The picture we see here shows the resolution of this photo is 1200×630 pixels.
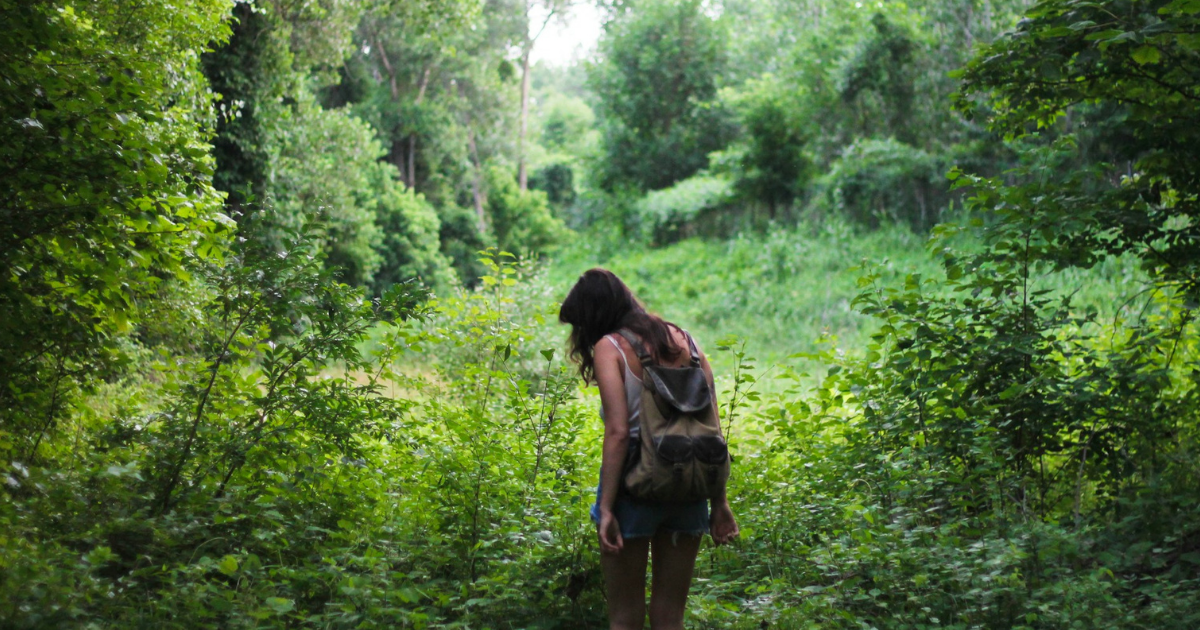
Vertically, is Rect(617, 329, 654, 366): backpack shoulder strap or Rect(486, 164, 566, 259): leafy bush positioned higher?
Rect(486, 164, 566, 259): leafy bush

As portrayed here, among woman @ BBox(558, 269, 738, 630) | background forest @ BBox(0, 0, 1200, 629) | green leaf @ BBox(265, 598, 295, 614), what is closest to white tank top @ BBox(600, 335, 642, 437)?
woman @ BBox(558, 269, 738, 630)

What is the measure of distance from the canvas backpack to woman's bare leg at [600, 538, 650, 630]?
0.24 metres

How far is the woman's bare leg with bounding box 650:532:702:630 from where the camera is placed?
3455mm

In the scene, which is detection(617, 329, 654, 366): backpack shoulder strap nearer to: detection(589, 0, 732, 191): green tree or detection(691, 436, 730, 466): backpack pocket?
detection(691, 436, 730, 466): backpack pocket

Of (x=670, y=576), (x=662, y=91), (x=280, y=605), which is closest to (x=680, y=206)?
(x=662, y=91)

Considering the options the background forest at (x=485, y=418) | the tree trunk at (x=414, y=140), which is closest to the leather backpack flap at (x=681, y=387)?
the background forest at (x=485, y=418)

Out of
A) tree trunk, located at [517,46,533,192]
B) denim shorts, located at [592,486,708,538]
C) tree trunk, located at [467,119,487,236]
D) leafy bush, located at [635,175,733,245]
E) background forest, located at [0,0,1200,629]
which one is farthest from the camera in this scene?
tree trunk, located at [517,46,533,192]

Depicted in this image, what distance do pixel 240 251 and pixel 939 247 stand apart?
4125 millimetres

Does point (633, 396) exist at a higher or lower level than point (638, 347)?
lower

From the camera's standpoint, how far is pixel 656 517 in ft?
11.0

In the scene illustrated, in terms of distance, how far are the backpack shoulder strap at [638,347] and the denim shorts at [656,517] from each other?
50 centimetres

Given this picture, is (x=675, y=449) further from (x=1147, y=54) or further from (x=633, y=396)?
(x=1147, y=54)

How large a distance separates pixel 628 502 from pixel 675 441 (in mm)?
296

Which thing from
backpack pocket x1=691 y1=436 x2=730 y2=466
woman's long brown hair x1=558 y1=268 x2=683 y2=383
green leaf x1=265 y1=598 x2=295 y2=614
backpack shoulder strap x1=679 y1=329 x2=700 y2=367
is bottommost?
green leaf x1=265 y1=598 x2=295 y2=614
